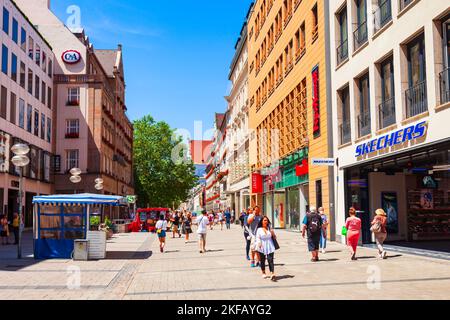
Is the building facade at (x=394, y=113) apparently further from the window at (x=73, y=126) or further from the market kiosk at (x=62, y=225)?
the window at (x=73, y=126)

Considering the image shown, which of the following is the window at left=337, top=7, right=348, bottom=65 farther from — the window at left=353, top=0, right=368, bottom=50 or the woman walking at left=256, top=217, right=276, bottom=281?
the woman walking at left=256, top=217, right=276, bottom=281

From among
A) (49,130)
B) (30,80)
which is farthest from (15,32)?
(49,130)

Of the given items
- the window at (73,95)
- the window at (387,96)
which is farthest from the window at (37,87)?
the window at (387,96)

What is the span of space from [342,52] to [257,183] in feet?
74.8

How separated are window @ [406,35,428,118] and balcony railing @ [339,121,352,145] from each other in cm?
536

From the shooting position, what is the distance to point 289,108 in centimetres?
3400

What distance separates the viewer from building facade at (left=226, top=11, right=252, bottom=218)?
56312 millimetres

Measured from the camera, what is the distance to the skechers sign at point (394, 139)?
1616 cm

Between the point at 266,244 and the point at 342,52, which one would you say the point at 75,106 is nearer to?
the point at 342,52

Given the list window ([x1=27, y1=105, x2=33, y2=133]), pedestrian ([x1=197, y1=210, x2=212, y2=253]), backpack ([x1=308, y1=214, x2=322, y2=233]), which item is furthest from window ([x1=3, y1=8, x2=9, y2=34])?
backpack ([x1=308, y1=214, x2=322, y2=233])

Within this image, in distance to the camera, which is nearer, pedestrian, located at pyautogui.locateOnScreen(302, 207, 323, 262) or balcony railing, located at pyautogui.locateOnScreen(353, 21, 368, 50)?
pedestrian, located at pyautogui.locateOnScreen(302, 207, 323, 262)

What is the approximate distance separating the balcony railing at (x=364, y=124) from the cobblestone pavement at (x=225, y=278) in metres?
4.97
